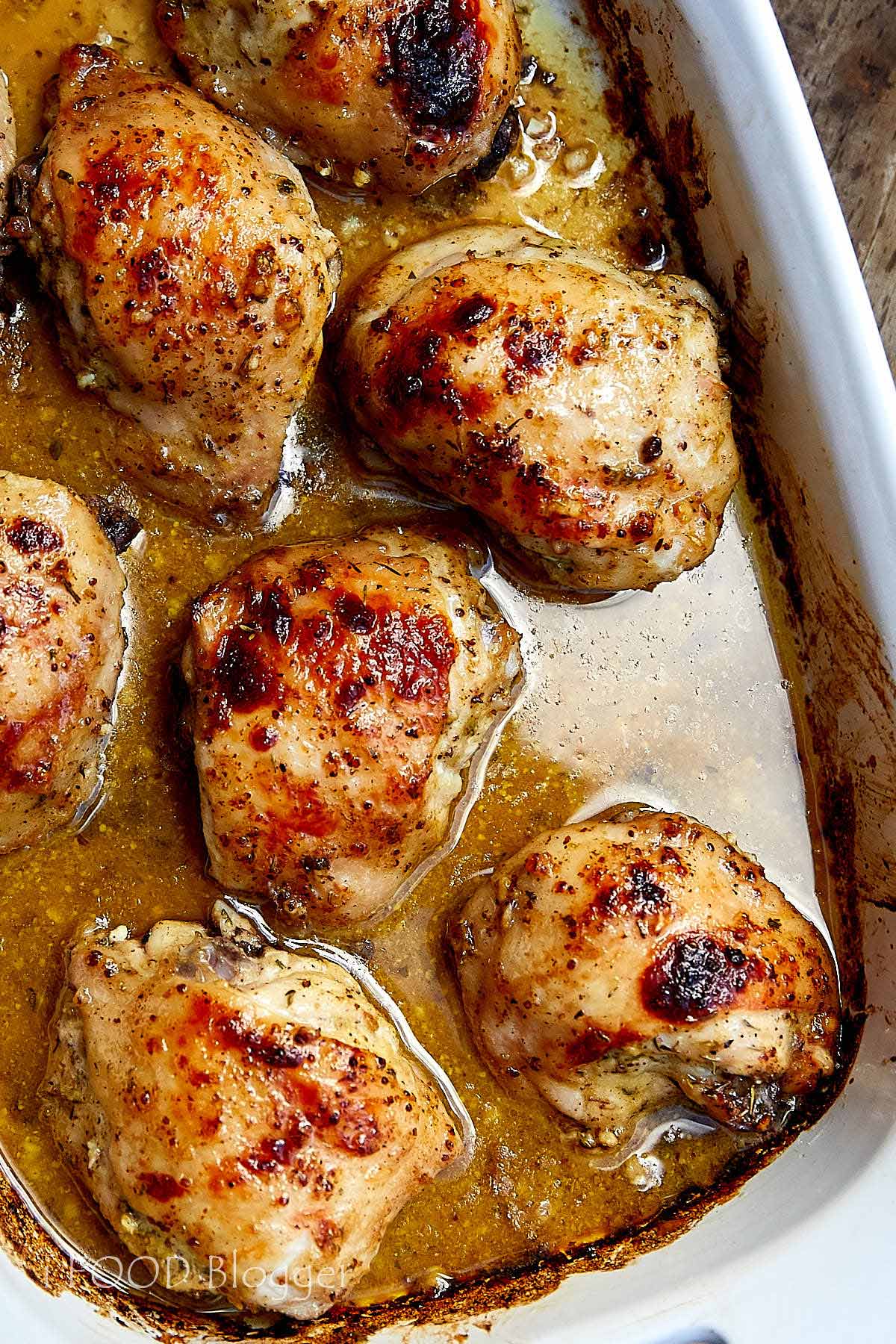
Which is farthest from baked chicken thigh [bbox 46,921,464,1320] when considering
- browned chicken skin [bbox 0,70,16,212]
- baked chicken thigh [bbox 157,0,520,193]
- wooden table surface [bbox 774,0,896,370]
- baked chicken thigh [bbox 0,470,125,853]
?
wooden table surface [bbox 774,0,896,370]

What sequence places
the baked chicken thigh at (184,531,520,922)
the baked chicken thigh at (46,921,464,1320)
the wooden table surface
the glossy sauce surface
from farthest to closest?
the wooden table surface
the glossy sauce surface
the baked chicken thigh at (184,531,520,922)
the baked chicken thigh at (46,921,464,1320)

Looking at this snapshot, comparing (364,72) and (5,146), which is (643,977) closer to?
(364,72)

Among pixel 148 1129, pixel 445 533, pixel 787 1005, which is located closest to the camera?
pixel 148 1129

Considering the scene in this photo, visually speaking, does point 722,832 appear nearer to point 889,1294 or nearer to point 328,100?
point 889,1294

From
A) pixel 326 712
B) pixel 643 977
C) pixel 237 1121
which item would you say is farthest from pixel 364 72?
pixel 237 1121

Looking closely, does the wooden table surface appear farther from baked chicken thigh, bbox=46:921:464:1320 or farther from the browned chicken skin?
baked chicken thigh, bbox=46:921:464:1320

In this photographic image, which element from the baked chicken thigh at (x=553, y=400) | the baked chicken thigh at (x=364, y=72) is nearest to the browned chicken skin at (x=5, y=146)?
the baked chicken thigh at (x=364, y=72)

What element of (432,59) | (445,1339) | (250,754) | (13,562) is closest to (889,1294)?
(445,1339)
